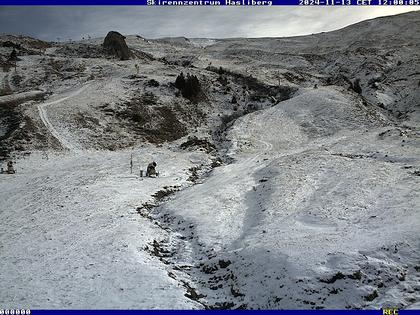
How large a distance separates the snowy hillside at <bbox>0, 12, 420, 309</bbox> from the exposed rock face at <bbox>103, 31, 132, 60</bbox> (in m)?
14.1

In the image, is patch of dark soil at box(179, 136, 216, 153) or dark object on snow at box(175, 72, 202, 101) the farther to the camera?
dark object on snow at box(175, 72, 202, 101)

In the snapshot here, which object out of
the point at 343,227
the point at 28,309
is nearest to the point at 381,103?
the point at 343,227

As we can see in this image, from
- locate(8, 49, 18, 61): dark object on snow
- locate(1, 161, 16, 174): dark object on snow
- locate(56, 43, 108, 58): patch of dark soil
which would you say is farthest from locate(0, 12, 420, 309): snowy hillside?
locate(56, 43, 108, 58): patch of dark soil

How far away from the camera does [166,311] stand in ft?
42.7

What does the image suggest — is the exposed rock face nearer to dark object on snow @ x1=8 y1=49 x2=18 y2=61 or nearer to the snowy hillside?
the snowy hillside

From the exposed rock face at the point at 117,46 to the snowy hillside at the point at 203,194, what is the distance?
1405 centimetres

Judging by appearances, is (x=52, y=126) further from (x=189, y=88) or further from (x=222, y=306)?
(x=222, y=306)

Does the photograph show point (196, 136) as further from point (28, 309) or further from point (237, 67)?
point (237, 67)

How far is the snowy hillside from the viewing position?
1427 centimetres

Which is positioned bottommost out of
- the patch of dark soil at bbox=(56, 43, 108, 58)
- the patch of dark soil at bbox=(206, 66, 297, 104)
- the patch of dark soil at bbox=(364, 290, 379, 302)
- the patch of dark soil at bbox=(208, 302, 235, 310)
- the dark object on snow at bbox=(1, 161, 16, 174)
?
the patch of dark soil at bbox=(208, 302, 235, 310)

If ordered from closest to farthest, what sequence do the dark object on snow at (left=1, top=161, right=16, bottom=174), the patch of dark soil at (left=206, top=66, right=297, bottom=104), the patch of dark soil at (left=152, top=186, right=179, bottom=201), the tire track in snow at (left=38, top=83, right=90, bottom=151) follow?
1. the patch of dark soil at (left=152, top=186, right=179, bottom=201)
2. the dark object on snow at (left=1, top=161, right=16, bottom=174)
3. the tire track in snow at (left=38, top=83, right=90, bottom=151)
4. the patch of dark soil at (left=206, top=66, right=297, bottom=104)

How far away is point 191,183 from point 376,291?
17.5 meters

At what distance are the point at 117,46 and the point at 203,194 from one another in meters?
57.9

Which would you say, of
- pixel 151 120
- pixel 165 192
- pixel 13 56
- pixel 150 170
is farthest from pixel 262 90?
pixel 13 56
